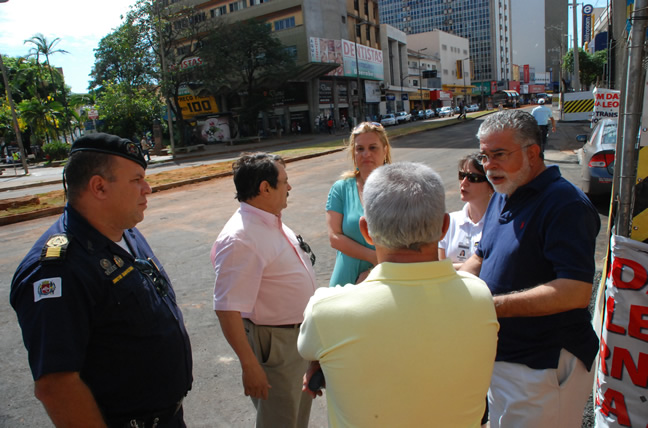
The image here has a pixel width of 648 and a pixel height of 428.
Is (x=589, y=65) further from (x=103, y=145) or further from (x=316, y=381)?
(x=316, y=381)

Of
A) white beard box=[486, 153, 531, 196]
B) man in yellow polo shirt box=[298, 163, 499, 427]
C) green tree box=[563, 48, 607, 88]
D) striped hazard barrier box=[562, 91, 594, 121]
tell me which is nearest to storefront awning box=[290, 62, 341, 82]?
striped hazard barrier box=[562, 91, 594, 121]

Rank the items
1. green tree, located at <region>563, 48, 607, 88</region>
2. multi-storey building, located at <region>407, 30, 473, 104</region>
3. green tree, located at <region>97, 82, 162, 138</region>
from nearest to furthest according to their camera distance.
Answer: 1. green tree, located at <region>97, 82, 162, 138</region>
2. green tree, located at <region>563, 48, 607, 88</region>
3. multi-storey building, located at <region>407, 30, 473, 104</region>

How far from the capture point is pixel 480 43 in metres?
111

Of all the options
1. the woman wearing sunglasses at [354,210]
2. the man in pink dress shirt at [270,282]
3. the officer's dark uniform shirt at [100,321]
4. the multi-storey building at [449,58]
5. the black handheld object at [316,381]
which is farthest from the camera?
the multi-storey building at [449,58]

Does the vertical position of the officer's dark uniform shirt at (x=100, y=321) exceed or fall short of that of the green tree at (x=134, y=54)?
it falls short

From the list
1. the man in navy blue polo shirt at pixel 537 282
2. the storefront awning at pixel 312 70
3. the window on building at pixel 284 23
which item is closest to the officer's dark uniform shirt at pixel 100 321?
the man in navy blue polo shirt at pixel 537 282

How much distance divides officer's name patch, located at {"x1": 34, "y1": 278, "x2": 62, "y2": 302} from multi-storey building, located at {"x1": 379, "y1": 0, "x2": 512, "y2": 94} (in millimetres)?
114354

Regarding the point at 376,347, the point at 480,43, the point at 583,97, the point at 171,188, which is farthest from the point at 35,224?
the point at 480,43

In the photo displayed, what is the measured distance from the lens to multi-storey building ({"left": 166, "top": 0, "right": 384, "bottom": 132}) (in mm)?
42406

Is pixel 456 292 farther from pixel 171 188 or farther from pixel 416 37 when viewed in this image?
pixel 416 37

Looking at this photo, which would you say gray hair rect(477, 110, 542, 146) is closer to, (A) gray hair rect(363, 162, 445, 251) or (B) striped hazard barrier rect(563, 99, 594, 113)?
(A) gray hair rect(363, 162, 445, 251)

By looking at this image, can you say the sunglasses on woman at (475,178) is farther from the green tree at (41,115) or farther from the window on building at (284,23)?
the window on building at (284,23)

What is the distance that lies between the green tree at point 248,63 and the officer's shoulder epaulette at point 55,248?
3639 cm

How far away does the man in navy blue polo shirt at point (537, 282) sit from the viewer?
70.7 inches
